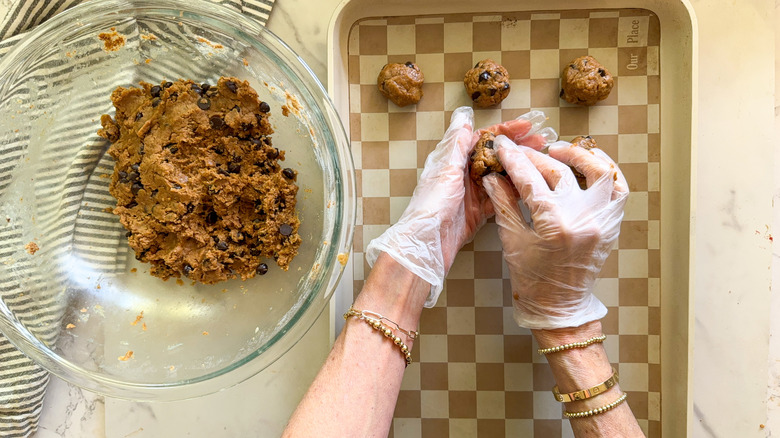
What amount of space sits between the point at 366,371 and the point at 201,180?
53 centimetres

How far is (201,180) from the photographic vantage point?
3.25 ft

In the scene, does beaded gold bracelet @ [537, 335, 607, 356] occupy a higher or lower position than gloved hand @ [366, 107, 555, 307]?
lower

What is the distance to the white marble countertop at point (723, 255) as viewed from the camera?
1.05 meters

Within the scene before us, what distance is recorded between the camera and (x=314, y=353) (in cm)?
113

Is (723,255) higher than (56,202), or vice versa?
(56,202)

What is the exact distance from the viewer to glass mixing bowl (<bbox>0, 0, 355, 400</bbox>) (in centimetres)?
100

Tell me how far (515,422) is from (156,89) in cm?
112

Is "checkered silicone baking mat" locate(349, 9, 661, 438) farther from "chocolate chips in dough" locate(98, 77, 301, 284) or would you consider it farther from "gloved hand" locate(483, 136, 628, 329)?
Result: "chocolate chips in dough" locate(98, 77, 301, 284)

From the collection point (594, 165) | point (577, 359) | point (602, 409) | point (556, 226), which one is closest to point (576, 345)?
point (577, 359)

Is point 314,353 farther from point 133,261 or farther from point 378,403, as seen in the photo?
point 133,261

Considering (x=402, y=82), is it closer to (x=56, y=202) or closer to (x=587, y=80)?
(x=587, y=80)

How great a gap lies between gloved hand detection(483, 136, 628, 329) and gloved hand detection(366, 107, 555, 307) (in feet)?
0.18

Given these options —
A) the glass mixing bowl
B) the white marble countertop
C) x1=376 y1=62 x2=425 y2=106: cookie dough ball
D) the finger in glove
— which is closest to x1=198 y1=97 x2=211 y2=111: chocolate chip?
the glass mixing bowl

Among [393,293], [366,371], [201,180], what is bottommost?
[366,371]
